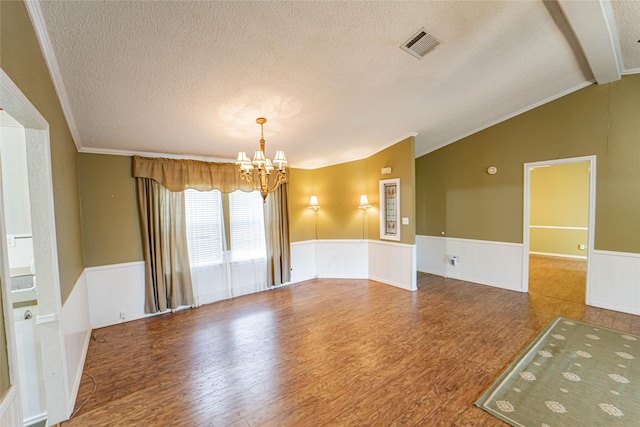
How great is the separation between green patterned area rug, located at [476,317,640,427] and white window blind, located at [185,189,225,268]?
13.2 ft

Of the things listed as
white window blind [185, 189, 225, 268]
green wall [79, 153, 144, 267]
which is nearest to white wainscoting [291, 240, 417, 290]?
white window blind [185, 189, 225, 268]

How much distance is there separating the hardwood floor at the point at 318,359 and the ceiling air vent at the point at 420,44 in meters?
3.09

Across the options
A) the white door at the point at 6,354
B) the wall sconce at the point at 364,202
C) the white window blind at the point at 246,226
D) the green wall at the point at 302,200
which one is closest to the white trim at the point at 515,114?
the green wall at the point at 302,200

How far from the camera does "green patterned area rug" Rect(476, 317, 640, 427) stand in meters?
1.90

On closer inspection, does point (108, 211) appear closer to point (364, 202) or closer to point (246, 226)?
point (246, 226)

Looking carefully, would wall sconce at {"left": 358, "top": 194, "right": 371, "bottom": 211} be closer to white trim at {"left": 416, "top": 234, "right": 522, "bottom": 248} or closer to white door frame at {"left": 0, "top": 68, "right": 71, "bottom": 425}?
white trim at {"left": 416, "top": 234, "right": 522, "bottom": 248}

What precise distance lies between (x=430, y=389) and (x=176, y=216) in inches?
156

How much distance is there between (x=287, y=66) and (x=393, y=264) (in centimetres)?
401

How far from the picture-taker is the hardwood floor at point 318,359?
203 cm

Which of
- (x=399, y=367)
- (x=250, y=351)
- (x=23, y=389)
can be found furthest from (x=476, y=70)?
(x=23, y=389)

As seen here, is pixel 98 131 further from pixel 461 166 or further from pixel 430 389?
pixel 461 166

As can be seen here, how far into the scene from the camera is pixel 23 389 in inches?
81.0

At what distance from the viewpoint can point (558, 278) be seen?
5.23m

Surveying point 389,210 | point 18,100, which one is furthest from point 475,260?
point 18,100
